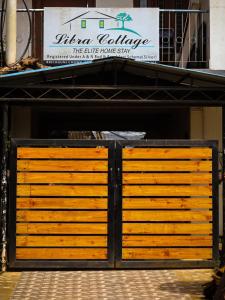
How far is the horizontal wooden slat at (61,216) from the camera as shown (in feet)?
30.4

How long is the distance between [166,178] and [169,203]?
42 centimetres

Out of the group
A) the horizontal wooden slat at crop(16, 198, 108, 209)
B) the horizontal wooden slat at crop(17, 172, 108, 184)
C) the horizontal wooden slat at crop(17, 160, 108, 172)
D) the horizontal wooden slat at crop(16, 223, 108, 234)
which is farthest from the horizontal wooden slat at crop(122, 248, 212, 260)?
the horizontal wooden slat at crop(17, 160, 108, 172)

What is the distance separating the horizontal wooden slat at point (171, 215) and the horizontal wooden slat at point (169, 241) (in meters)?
0.28

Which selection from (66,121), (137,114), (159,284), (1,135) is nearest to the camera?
(159,284)

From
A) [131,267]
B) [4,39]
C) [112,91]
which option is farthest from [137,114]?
[131,267]

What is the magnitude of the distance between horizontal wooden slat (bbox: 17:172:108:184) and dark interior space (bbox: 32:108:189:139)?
4.56m

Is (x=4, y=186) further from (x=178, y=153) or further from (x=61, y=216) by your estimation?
(x=178, y=153)

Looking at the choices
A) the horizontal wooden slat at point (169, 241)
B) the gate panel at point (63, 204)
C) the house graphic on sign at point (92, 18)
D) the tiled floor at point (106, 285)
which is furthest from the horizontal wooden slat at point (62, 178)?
the house graphic on sign at point (92, 18)

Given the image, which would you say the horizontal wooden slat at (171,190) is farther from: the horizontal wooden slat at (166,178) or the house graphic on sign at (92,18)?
the house graphic on sign at (92,18)

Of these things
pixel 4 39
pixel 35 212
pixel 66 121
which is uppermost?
pixel 4 39

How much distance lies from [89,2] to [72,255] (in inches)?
312

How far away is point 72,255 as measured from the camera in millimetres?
9250

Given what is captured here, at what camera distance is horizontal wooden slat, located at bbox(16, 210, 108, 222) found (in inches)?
365

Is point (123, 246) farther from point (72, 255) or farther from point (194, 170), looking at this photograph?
point (194, 170)
